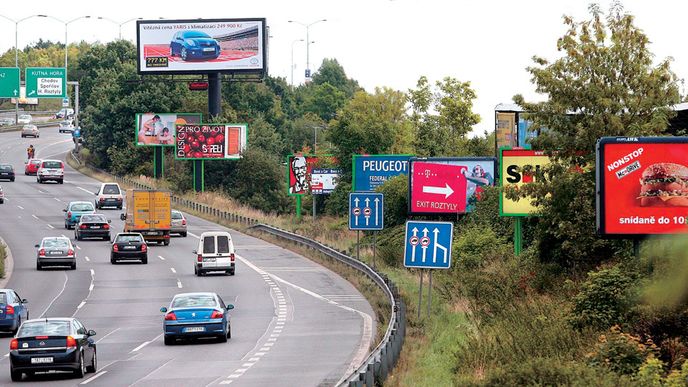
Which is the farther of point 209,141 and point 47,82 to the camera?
point 47,82

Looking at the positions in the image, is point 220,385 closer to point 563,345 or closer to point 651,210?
point 563,345

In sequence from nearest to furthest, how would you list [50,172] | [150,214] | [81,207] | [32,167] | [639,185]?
[639,185] → [150,214] → [81,207] → [50,172] → [32,167]

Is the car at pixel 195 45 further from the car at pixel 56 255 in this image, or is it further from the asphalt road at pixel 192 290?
the car at pixel 56 255

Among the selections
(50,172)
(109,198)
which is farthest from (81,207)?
(50,172)

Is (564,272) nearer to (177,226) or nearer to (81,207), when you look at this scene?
(177,226)

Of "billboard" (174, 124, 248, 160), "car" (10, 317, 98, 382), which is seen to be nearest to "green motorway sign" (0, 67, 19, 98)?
"billboard" (174, 124, 248, 160)

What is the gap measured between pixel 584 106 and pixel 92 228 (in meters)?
36.9

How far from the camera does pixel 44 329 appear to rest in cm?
2714

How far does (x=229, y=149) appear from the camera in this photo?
326 feet

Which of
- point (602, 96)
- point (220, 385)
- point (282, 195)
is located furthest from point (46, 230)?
point (220, 385)

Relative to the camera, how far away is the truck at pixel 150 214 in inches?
2557

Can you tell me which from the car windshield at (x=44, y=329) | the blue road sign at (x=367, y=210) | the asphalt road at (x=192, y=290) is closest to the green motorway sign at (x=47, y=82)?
the asphalt road at (x=192, y=290)

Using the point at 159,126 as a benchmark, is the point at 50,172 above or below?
below

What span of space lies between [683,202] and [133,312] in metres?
21.3
